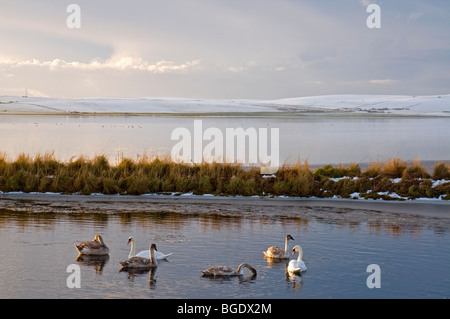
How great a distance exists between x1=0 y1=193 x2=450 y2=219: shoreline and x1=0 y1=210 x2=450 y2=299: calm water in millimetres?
1120

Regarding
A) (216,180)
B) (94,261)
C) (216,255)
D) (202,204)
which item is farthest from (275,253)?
(216,180)

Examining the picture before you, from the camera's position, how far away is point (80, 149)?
1486 inches

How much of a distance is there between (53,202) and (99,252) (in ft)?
25.3

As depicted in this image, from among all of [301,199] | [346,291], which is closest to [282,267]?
[346,291]

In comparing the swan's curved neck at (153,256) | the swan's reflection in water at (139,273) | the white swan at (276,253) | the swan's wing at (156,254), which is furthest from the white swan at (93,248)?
the white swan at (276,253)

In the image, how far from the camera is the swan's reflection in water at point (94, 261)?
12035 millimetres

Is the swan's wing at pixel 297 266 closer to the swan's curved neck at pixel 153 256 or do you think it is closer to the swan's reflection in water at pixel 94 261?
the swan's curved neck at pixel 153 256

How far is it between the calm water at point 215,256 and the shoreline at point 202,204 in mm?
1120

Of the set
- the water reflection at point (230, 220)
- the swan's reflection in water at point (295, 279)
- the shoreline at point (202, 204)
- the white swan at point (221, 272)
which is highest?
the shoreline at point (202, 204)

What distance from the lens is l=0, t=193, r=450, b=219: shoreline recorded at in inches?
735

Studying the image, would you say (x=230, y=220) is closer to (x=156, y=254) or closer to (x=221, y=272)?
(x=156, y=254)

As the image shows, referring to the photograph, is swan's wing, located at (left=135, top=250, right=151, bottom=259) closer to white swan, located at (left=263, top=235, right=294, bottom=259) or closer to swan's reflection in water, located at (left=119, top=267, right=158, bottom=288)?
swan's reflection in water, located at (left=119, top=267, right=158, bottom=288)
